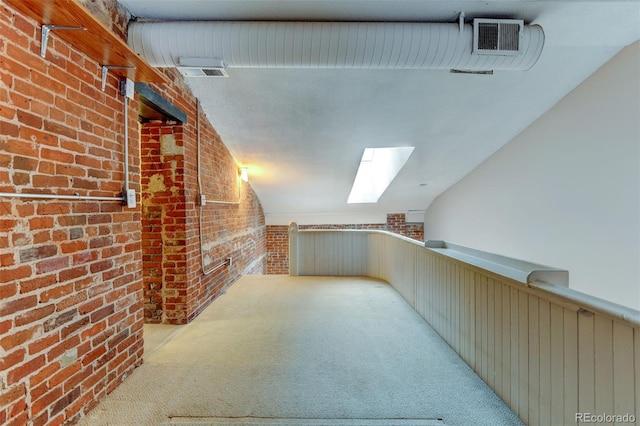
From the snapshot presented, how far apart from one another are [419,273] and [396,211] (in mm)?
3901

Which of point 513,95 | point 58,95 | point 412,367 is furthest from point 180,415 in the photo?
point 513,95

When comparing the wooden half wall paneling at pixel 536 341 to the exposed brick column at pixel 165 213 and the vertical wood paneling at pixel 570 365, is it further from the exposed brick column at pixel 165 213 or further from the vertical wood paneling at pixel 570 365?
the exposed brick column at pixel 165 213

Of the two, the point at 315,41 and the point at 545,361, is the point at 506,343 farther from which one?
the point at 315,41

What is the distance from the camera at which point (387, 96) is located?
2963 millimetres

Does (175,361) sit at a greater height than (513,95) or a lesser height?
lesser

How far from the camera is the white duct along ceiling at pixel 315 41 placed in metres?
1.95

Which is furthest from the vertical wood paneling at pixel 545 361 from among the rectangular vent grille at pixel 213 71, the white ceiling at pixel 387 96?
the rectangular vent grille at pixel 213 71

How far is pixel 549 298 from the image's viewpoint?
54.6 inches

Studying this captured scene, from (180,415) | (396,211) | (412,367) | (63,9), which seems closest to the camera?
(63,9)

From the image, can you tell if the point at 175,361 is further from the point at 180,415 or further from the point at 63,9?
the point at 63,9

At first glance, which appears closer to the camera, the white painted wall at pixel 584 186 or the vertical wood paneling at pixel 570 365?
the vertical wood paneling at pixel 570 365

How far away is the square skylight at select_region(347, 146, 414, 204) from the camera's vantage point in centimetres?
451

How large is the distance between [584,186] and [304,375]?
338 centimetres

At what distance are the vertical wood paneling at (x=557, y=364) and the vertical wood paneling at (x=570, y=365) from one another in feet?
0.06
